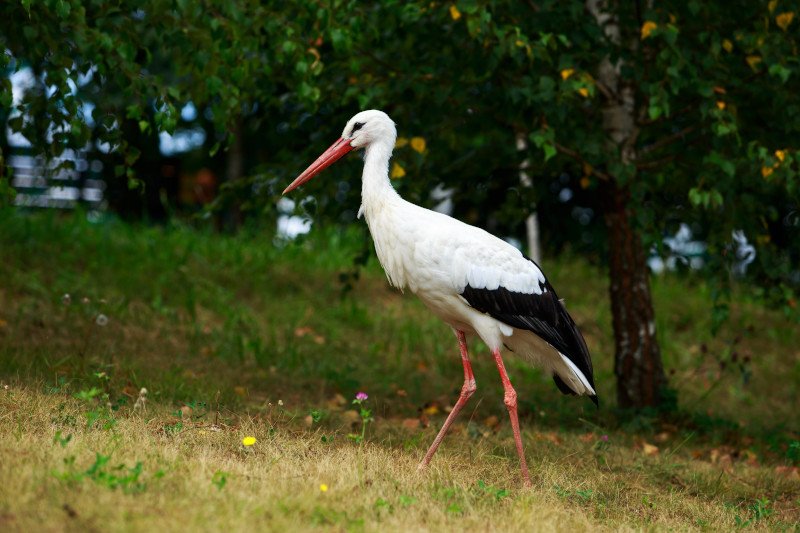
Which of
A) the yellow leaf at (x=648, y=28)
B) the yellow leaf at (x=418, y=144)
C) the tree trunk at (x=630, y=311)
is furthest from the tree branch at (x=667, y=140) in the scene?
the yellow leaf at (x=418, y=144)

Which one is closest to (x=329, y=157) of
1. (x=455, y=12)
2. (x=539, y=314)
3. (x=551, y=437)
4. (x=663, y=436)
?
(x=455, y=12)

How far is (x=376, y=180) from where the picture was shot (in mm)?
5750

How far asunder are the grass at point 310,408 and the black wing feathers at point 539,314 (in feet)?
2.12

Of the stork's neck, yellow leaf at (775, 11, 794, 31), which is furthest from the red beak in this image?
yellow leaf at (775, 11, 794, 31)

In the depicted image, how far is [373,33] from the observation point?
6465 mm

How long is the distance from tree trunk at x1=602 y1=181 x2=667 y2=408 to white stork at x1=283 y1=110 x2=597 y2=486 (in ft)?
5.61

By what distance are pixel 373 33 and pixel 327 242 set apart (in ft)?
18.5

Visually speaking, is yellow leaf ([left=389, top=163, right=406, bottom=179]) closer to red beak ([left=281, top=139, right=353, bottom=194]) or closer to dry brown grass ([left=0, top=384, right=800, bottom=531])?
red beak ([left=281, top=139, right=353, bottom=194])

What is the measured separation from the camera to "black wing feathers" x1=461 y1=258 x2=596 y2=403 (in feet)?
18.5

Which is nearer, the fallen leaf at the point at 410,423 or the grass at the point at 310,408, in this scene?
the grass at the point at 310,408

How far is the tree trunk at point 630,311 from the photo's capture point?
7.64 meters

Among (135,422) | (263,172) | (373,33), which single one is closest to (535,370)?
(263,172)

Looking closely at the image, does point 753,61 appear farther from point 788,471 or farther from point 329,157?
point 329,157

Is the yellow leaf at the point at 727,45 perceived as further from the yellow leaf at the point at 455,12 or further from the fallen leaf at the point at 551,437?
the fallen leaf at the point at 551,437
